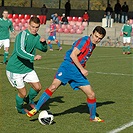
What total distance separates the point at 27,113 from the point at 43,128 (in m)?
0.77

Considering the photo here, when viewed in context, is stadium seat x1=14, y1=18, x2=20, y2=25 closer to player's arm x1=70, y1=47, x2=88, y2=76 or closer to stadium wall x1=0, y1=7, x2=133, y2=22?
stadium wall x1=0, y1=7, x2=133, y2=22

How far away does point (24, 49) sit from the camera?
27.1ft

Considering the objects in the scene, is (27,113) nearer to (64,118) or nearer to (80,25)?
(64,118)

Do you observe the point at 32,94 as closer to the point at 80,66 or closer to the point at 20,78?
the point at 20,78

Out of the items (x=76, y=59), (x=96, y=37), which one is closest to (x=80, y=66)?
(x=76, y=59)

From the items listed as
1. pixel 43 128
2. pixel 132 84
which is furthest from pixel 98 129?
pixel 132 84

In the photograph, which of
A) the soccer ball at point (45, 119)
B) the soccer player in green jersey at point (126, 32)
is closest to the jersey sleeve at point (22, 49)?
the soccer ball at point (45, 119)

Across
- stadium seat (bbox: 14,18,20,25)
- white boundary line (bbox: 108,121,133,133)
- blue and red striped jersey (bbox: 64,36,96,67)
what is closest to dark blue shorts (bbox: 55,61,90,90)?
blue and red striped jersey (bbox: 64,36,96,67)

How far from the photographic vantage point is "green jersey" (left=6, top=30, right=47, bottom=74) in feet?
27.0

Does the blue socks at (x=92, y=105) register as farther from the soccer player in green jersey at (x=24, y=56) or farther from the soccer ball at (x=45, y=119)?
the soccer player in green jersey at (x=24, y=56)

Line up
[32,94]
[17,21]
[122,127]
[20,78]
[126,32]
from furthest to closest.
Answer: [17,21], [126,32], [32,94], [20,78], [122,127]

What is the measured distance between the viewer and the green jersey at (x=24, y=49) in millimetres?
8227

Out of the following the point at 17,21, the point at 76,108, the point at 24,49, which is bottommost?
the point at 76,108

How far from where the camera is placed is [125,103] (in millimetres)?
10391
